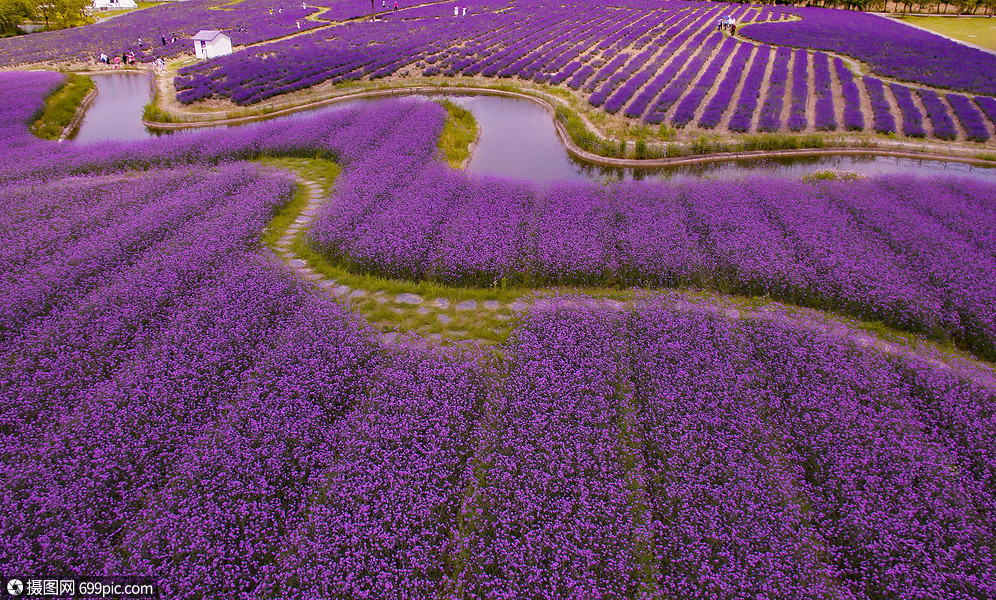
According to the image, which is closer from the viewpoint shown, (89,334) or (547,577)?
(547,577)

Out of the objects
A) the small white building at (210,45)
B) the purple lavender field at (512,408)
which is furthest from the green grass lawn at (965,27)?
the small white building at (210,45)

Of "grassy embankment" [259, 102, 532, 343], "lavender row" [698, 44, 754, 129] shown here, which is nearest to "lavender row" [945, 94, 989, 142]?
"lavender row" [698, 44, 754, 129]

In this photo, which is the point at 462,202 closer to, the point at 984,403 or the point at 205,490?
the point at 205,490

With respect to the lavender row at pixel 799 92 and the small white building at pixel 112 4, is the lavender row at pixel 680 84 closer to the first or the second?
the lavender row at pixel 799 92

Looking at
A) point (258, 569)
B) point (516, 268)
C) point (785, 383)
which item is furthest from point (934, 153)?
point (258, 569)

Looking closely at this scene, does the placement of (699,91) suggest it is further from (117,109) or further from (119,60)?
(119,60)

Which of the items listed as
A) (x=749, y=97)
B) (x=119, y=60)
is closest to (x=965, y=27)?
(x=749, y=97)
